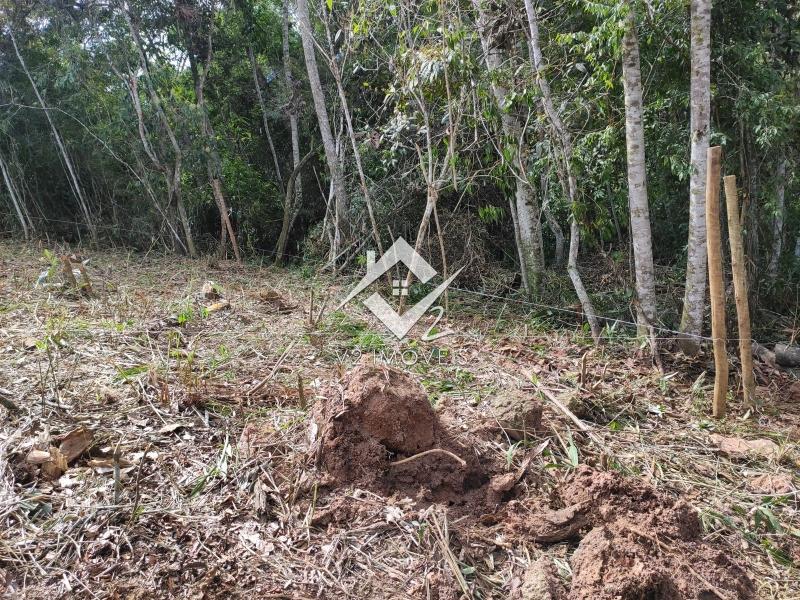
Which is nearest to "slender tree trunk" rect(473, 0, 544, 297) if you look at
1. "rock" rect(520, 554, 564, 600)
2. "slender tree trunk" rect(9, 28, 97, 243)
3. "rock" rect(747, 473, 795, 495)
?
"rock" rect(747, 473, 795, 495)

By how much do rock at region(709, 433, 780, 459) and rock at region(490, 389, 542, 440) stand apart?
1004 mm

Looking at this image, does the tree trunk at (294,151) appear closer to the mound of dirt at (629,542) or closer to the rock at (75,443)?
the rock at (75,443)

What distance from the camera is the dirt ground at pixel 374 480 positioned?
6.02 feet

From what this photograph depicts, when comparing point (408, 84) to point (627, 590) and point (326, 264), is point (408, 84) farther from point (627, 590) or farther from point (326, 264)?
point (627, 590)

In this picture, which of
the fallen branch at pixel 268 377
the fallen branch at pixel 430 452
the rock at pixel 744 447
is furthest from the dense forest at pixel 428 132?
the fallen branch at pixel 430 452

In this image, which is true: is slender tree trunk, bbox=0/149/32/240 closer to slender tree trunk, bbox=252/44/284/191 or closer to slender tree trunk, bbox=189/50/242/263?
slender tree trunk, bbox=189/50/242/263

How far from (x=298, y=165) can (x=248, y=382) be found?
4966mm

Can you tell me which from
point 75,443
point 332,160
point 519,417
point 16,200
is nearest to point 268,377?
point 75,443

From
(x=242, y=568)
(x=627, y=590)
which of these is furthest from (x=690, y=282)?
(x=242, y=568)

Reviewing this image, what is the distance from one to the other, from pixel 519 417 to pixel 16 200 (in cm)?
951

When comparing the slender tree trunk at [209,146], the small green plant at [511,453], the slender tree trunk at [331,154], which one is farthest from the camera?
the slender tree trunk at [209,146]

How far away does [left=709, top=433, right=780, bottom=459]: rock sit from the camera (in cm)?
283

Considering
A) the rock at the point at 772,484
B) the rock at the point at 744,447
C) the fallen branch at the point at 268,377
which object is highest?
the fallen branch at the point at 268,377

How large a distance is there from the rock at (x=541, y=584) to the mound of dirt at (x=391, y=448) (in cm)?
48
